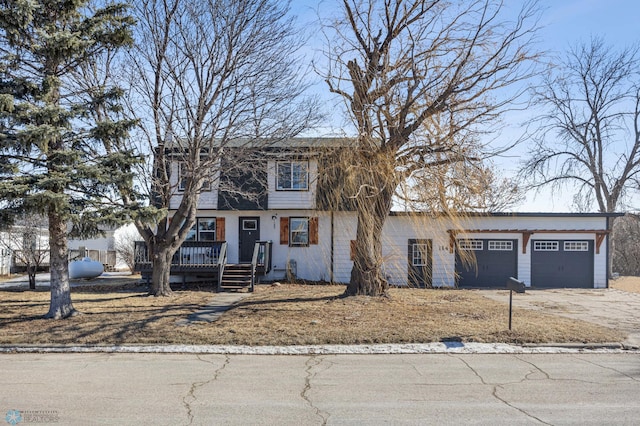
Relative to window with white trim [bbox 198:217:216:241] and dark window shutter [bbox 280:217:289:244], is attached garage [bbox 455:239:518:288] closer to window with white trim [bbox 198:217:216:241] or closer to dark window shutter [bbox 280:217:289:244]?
dark window shutter [bbox 280:217:289:244]

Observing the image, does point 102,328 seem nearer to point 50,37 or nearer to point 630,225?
point 50,37

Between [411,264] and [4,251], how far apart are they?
75.5 feet

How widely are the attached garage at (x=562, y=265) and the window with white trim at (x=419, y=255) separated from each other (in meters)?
4.94

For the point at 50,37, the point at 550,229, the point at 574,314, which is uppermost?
the point at 50,37

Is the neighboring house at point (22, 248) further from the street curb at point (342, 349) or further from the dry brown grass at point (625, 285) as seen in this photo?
the dry brown grass at point (625, 285)

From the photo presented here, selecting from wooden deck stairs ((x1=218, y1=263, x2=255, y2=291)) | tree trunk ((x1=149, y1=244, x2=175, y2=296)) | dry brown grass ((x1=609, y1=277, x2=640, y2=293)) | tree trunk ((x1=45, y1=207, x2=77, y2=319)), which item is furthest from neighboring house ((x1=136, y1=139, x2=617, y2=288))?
tree trunk ((x1=45, y1=207, x2=77, y2=319))

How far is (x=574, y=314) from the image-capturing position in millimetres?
14062

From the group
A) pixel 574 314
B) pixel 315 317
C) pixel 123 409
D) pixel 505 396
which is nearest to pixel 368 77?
pixel 315 317

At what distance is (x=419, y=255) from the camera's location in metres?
23.3

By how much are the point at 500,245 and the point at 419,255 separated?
371cm

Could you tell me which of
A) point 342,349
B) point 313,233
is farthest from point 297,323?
point 313,233

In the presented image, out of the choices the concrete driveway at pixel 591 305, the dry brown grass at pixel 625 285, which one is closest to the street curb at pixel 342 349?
the concrete driveway at pixel 591 305

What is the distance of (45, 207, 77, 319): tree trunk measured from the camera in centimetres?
1212

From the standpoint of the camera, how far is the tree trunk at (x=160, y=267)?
16.7m
